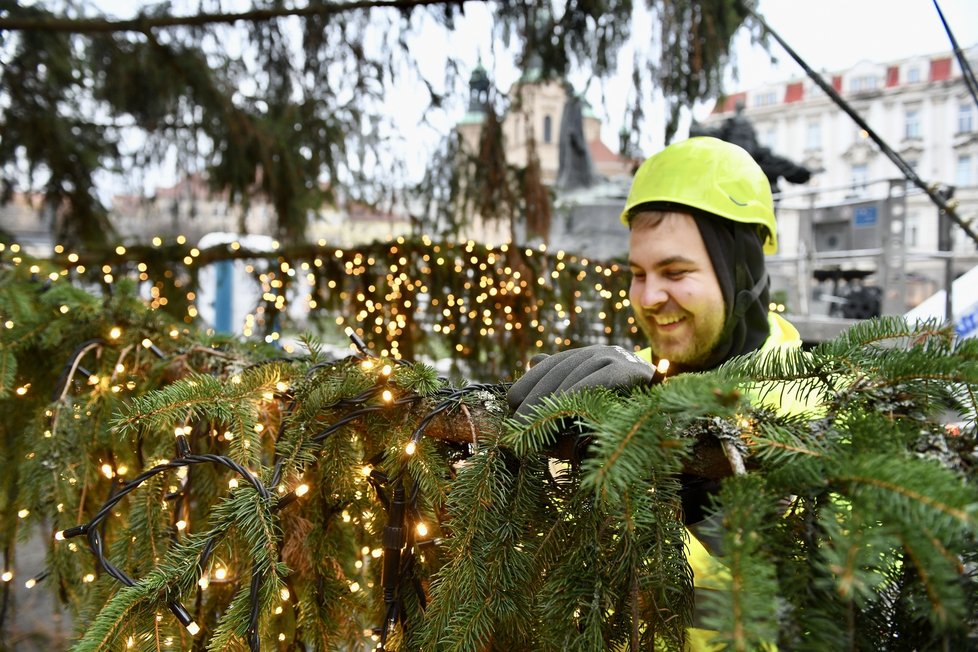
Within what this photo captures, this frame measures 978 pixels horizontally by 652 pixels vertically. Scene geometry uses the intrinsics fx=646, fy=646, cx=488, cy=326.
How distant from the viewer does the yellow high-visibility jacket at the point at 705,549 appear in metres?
0.58

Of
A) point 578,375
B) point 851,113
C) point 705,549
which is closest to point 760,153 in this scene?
point 851,113

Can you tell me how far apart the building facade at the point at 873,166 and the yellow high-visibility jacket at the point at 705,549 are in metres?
5.33

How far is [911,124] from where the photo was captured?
24.3 m

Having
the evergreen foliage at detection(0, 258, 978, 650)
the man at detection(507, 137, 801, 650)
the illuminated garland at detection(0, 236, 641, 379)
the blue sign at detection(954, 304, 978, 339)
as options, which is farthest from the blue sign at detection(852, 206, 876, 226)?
the evergreen foliage at detection(0, 258, 978, 650)

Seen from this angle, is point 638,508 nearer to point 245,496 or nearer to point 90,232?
point 245,496

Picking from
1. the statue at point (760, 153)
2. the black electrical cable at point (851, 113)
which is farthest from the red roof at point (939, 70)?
the black electrical cable at point (851, 113)

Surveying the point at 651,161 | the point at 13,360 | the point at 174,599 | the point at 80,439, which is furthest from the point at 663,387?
the point at 13,360

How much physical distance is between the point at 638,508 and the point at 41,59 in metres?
4.95

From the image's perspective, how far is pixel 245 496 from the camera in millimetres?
875

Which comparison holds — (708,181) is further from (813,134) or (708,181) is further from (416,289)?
(813,134)

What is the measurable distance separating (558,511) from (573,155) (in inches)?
341

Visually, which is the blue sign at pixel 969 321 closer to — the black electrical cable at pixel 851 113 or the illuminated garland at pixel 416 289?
the illuminated garland at pixel 416 289

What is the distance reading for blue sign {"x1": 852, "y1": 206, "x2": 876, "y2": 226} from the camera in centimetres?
825

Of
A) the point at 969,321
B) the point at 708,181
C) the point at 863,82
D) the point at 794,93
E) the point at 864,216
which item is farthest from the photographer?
the point at 863,82
